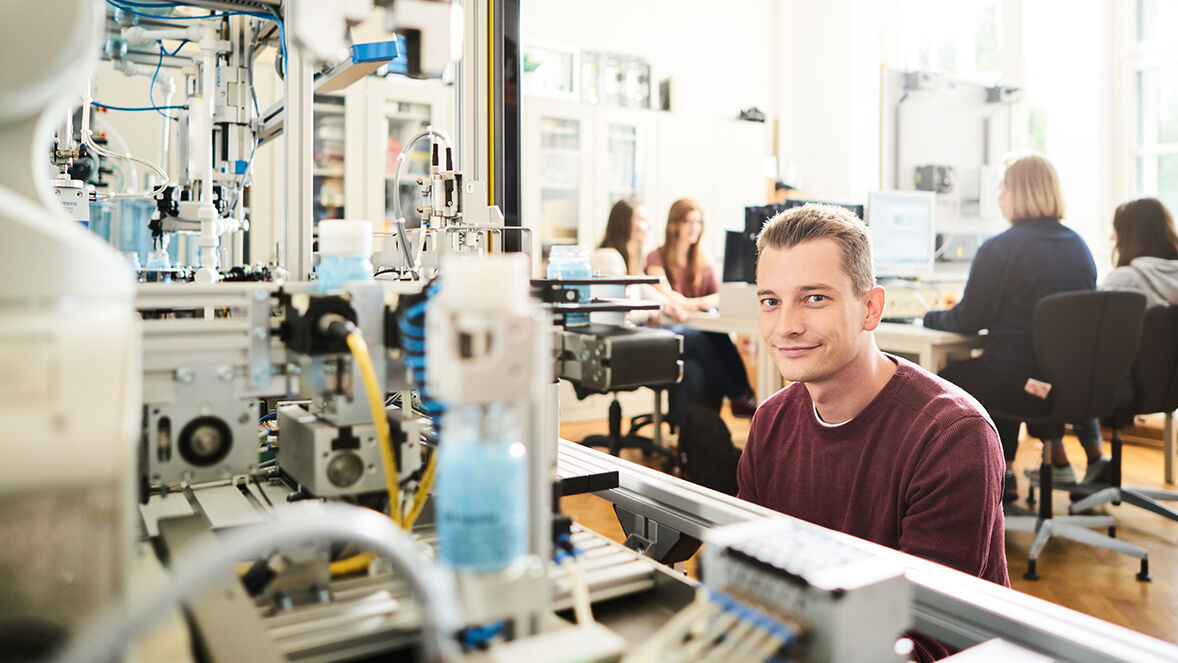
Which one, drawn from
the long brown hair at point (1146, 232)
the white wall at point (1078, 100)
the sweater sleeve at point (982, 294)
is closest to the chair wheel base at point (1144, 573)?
the sweater sleeve at point (982, 294)

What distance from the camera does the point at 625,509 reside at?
49.6 inches

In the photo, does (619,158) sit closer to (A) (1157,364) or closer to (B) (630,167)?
(B) (630,167)

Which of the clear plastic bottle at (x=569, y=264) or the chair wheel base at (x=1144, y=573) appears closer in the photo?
the clear plastic bottle at (x=569, y=264)

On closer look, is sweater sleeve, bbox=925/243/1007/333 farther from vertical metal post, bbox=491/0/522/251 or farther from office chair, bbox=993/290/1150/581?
vertical metal post, bbox=491/0/522/251

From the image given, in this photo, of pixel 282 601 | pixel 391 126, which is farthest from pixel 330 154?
pixel 282 601

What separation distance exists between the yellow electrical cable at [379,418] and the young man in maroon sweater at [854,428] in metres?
0.73

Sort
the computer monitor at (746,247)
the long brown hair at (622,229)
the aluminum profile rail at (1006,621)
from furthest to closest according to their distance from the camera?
the long brown hair at (622,229) → the computer monitor at (746,247) → the aluminum profile rail at (1006,621)

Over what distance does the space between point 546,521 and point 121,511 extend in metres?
0.29

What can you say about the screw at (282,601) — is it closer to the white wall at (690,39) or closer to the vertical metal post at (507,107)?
the vertical metal post at (507,107)

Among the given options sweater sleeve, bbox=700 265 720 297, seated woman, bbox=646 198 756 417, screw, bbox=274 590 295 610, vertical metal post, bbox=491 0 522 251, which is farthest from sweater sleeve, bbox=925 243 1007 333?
screw, bbox=274 590 295 610

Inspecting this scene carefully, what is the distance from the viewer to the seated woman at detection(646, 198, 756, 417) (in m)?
4.17

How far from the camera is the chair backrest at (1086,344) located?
8.79 feet

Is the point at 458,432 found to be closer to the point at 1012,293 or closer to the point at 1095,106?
the point at 1012,293

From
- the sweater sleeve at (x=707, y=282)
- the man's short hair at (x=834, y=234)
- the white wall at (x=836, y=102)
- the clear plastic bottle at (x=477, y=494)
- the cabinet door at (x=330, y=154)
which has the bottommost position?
the clear plastic bottle at (x=477, y=494)
